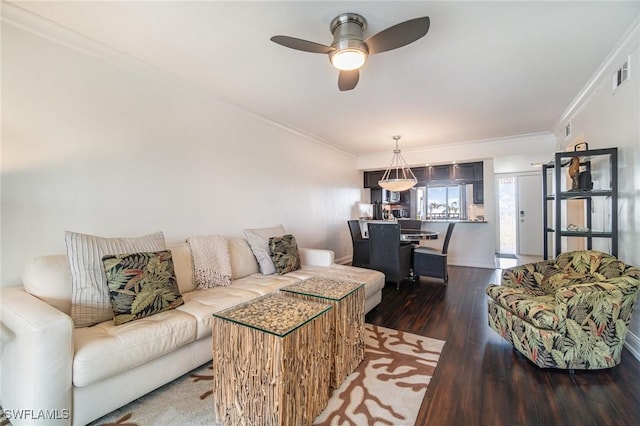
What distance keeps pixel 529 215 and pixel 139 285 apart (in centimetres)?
844

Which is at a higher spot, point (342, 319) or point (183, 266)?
point (183, 266)

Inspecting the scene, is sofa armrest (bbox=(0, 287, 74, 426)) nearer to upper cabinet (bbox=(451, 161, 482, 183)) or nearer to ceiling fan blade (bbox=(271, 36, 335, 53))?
ceiling fan blade (bbox=(271, 36, 335, 53))

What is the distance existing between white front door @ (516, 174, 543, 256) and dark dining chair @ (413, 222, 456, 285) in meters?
4.08

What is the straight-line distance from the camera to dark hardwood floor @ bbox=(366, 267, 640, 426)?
5.30 feet

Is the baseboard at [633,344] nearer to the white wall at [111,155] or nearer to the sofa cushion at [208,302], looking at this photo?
the sofa cushion at [208,302]

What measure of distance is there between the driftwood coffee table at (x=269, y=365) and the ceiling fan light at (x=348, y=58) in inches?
68.9

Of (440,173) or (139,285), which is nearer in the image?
(139,285)

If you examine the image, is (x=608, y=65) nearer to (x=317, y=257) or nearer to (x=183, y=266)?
(x=317, y=257)

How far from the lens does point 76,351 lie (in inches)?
57.7

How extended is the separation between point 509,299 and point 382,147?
4.32 metres

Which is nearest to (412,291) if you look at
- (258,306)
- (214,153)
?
(258,306)

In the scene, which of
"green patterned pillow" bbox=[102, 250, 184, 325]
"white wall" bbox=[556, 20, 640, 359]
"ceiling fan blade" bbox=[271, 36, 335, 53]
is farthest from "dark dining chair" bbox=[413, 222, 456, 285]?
"green patterned pillow" bbox=[102, 250, 184, 325]

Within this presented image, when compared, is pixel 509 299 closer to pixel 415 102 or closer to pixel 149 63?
pixel 415 102

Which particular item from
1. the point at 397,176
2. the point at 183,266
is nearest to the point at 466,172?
the point at 397,176
